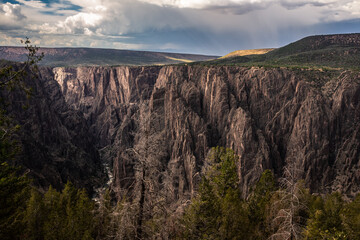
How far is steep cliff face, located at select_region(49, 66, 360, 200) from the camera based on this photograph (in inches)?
2363

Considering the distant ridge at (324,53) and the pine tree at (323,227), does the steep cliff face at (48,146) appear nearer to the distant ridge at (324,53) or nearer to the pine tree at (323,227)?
the pine tree at (323,227)

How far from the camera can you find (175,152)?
7200 cm

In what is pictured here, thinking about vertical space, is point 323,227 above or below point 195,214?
above

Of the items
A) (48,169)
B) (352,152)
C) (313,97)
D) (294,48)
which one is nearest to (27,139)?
(48,169)

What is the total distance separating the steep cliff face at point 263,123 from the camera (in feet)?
197

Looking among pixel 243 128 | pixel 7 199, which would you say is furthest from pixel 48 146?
pixel 7 199

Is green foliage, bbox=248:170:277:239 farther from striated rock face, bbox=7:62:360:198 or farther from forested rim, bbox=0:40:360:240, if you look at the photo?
striated rock face, bbox=7:62:360:198

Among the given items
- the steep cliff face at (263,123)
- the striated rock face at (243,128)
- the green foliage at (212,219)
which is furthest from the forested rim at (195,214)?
the steep cliff face at (263,123)

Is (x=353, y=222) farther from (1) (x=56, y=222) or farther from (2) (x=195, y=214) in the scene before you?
(1) (x=56, y=222)

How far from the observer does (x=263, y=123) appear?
2847 inches

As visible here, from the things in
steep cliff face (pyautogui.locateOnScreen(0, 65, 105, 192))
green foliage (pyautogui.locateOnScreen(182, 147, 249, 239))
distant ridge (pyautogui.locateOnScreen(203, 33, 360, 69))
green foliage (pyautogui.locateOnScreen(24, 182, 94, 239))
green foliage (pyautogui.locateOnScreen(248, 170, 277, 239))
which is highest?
distant ridge (pyautogui.locateOnScreen(203, 33, 360, 69))

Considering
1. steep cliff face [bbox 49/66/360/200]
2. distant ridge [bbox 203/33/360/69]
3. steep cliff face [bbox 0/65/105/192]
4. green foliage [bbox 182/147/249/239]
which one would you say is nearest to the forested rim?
green foliage [bbox 182/147/249/239]

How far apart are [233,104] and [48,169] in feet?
195

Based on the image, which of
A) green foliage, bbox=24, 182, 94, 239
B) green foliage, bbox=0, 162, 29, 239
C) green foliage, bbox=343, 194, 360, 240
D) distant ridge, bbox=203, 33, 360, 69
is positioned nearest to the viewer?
green foliage, bbox=0, 162, 29, 239
